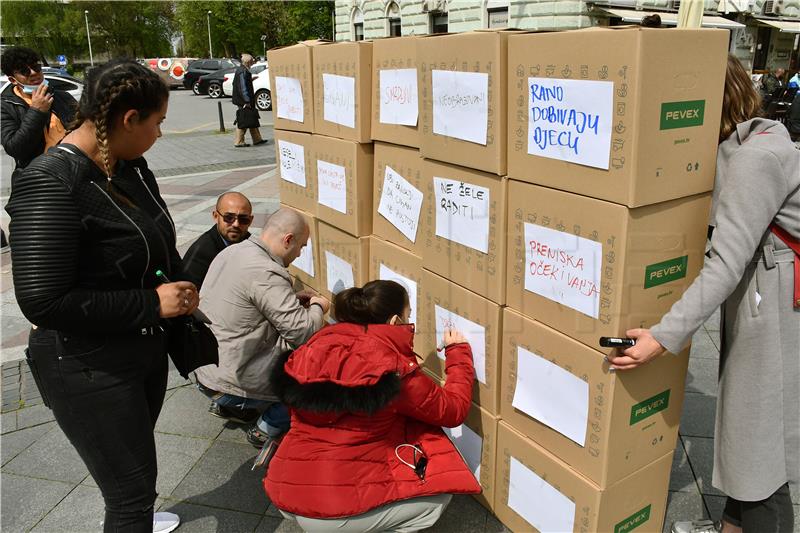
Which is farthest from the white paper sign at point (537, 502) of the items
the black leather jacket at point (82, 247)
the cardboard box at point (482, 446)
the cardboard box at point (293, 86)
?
the cardboard box at point (293, 86)

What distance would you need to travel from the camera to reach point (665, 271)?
1.86 metres

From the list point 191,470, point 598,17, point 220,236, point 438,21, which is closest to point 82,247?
point 191,470

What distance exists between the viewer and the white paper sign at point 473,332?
2340 mm

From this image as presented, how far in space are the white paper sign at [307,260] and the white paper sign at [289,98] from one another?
0.75 m

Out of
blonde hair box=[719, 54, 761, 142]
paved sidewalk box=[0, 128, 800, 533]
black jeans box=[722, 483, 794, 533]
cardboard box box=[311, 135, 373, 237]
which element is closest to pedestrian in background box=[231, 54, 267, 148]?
paved sidewalk box=[0, 128, 800, 533]

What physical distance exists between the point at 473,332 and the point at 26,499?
7.09 ft

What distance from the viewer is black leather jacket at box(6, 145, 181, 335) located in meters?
1.59

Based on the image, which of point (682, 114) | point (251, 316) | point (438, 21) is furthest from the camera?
point (438, 21)

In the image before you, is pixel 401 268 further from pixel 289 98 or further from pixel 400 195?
pixel 289 98

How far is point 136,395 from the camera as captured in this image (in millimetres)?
1930

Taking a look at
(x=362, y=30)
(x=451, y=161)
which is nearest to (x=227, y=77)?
(x=362, y=30)

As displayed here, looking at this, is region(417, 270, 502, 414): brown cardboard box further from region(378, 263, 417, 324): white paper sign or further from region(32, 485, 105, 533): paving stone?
region(32, 485, 105, 533): paving stone

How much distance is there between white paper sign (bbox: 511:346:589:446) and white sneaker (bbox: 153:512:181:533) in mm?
1519

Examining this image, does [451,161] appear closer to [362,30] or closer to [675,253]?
[675,253]
